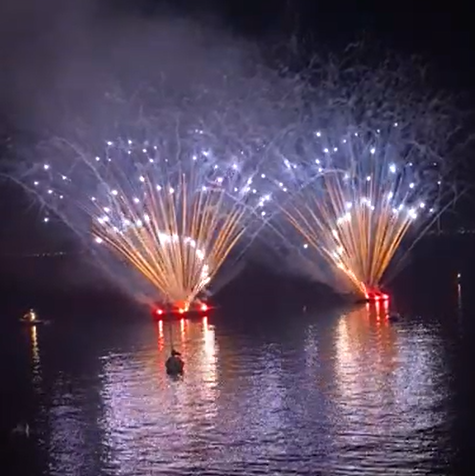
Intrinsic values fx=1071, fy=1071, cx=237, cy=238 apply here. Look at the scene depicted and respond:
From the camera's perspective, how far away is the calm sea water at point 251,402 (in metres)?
22.8

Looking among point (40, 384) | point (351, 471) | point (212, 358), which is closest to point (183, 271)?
point (212, 358)

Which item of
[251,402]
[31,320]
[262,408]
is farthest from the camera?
[31,320]

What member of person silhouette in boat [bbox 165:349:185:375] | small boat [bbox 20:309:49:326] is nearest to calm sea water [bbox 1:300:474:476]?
person silhouette in boat [bbox 165:349:185:375]

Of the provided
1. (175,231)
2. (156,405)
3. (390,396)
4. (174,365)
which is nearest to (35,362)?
(175,231)

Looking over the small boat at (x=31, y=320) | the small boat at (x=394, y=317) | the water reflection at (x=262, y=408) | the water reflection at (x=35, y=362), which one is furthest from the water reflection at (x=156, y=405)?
the small boat at (x=31, y=320)

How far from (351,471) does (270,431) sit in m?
3.91

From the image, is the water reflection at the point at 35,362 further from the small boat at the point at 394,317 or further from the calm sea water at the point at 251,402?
the small boat at the point at 394,317

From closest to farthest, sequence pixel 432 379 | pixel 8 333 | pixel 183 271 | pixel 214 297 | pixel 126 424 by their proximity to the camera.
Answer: pixel 126 424 < pixel 432 379 < pixel 183 271 < pixel 8 333 < pixel 214 297

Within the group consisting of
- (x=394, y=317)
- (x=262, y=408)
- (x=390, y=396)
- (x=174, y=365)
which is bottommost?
(x=262, y=408)

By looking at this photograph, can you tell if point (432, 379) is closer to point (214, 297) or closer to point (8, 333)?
point (8, 333)

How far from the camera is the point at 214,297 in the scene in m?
59.0

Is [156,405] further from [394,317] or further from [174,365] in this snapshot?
[394,317]

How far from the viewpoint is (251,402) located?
92.3ft

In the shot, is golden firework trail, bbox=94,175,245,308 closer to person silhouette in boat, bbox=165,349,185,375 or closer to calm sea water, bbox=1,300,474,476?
calm sea water, bbox=1,300,474,476
